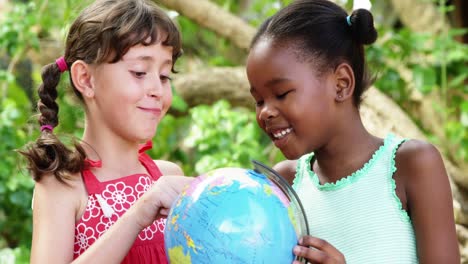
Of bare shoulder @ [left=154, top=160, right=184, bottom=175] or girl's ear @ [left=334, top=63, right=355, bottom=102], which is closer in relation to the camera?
girl's ear @ [left=334, top=63, right=355, bottom=102]

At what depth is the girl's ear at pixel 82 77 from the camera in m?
2.38

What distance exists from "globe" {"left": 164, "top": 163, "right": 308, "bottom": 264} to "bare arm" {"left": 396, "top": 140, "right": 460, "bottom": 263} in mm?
367

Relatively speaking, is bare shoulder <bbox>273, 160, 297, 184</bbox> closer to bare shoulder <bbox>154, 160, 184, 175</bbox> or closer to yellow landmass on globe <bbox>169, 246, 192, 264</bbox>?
bare shoulder <bbox>154, 160, 184, 175</bbox>

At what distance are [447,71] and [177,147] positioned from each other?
189 centimetres

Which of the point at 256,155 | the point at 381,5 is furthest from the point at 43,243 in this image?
the point at 381,5

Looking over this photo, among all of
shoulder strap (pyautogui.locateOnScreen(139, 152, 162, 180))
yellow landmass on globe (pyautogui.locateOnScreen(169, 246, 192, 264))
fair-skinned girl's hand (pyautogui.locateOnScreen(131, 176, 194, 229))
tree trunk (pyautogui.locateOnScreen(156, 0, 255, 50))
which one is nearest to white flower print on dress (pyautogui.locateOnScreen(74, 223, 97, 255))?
fair-skinned girl's hand (pyautogui.locateOnScreen(131, 176, 194, 229))

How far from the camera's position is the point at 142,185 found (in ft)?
7.97

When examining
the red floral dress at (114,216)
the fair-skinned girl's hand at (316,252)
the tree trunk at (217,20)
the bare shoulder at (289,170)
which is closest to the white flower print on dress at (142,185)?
the red floral dress at (114,216)

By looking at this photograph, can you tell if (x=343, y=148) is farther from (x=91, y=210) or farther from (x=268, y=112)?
(x=91, y=210)

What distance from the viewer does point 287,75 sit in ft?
7.10

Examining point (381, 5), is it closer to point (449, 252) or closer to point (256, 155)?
point (256, 155)

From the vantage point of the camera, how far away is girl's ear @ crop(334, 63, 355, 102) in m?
2.26

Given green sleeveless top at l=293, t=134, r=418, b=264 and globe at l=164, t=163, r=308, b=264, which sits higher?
globe at l=164, t=163, r=308, b=264

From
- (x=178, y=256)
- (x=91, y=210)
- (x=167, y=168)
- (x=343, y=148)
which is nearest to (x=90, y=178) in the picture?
(x=91, y=210)
